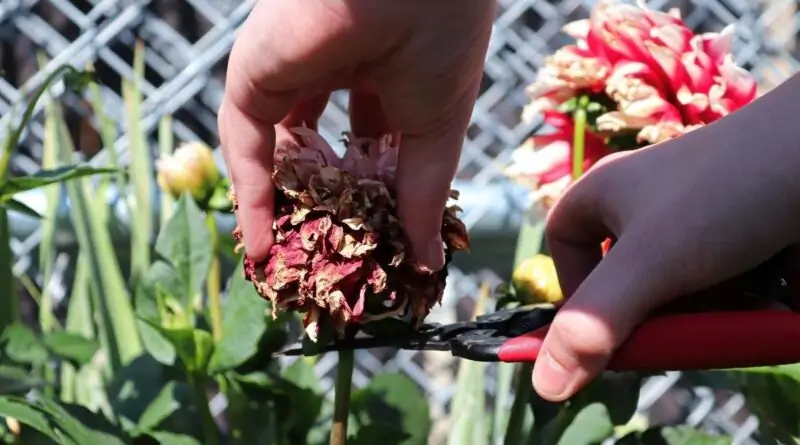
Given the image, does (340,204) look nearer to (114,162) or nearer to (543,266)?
(543,266)

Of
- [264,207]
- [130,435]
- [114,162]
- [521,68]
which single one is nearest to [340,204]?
[264,207]

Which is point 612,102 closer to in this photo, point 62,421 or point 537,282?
point 537,282

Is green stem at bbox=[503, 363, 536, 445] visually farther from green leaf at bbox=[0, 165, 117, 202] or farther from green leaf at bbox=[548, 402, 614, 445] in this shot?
green leaf at bbox=[0, 165, 117, 202]

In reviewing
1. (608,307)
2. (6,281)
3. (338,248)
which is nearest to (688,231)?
(608,307)

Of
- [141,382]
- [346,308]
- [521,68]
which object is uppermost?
[346,308]

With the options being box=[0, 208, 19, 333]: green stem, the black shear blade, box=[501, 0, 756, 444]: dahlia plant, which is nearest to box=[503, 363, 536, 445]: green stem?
box=[501, 0, 756, 444]: dahlia plant

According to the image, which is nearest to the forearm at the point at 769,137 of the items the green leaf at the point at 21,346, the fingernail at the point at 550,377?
the fingernail at the point at 550,377
